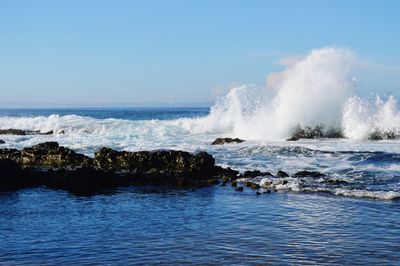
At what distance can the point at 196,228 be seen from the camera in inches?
392

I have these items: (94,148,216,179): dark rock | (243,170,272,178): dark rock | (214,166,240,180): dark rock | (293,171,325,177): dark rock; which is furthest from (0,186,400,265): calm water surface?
(293,171,325,177): dark rock

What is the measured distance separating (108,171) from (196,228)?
706cm

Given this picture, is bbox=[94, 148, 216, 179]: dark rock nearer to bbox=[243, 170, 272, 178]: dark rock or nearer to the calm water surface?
bbox=[243, 170, 272, 178]: dark rock

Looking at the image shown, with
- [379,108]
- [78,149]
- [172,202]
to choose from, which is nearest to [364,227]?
[172,202]

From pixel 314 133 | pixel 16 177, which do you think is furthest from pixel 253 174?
pixel 314 133

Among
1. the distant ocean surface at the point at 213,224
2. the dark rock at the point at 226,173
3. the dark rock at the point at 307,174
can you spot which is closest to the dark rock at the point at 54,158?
the distant ocean surface at the point at 213,224

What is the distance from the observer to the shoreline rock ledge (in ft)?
49.9

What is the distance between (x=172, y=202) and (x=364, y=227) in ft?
14.2

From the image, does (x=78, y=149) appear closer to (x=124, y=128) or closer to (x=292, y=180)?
(x=292, y=180)

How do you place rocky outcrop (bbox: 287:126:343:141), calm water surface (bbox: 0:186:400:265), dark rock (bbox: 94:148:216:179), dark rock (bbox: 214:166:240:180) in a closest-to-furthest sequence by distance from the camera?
calm water surface (bbox: 0:186:400:265)
dark rock (bbox: 214:166:240:180)
dark rock (bbox: 94:148:216:179)
rocky outcrop (bbox: 287:126:343:141)

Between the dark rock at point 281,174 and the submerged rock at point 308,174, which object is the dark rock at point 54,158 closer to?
the dark rock at point 281,174

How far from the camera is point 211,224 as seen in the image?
405 inches

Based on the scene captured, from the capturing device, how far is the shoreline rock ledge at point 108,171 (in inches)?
599

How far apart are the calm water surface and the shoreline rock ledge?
1418 millimetres
